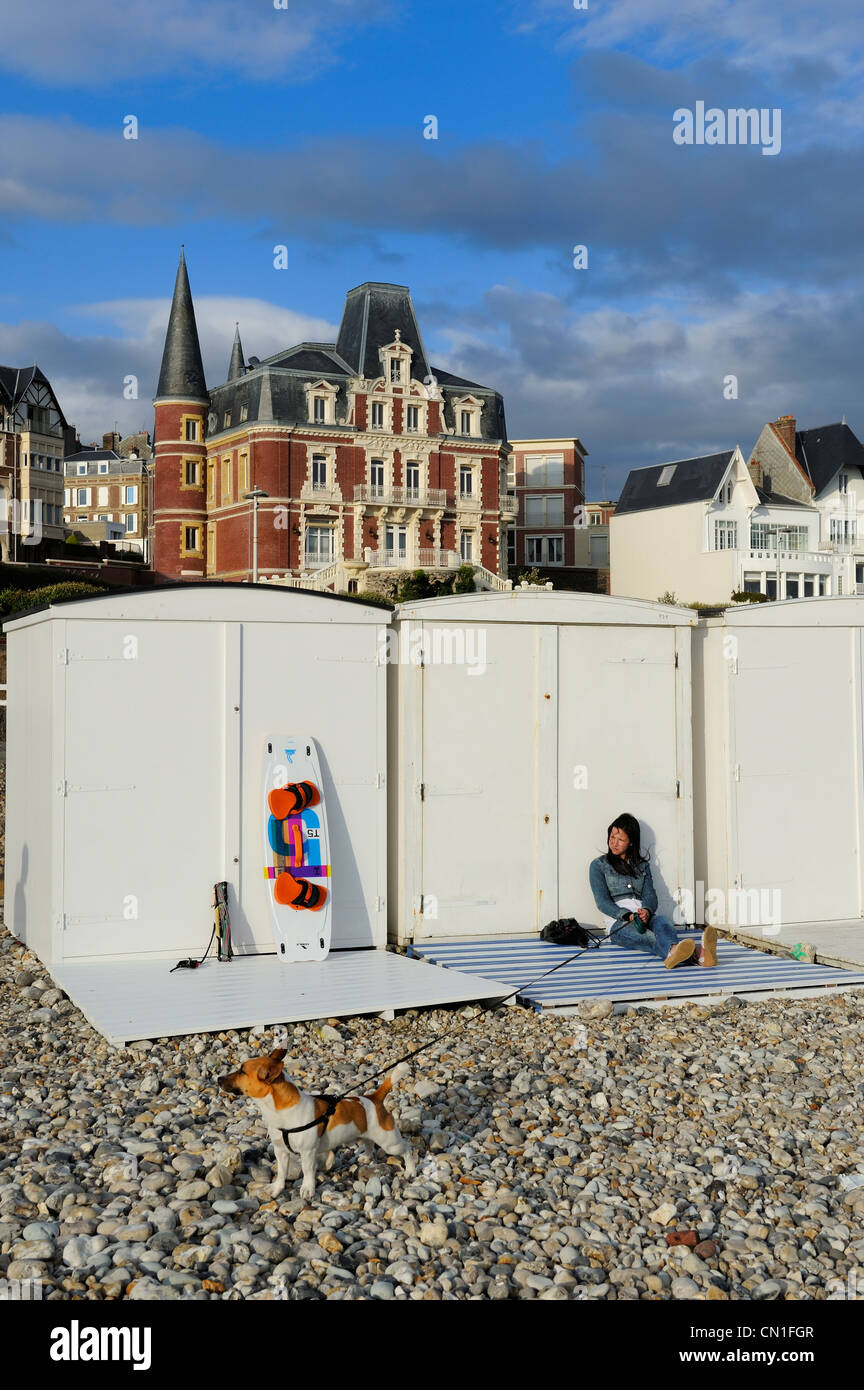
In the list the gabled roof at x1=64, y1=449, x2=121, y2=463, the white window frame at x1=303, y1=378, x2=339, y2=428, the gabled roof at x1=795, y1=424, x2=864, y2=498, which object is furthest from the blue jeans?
the gabled roof at x1=64, y1=449, x2=121, y2=463

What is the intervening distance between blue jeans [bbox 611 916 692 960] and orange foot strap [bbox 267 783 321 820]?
2.53 m

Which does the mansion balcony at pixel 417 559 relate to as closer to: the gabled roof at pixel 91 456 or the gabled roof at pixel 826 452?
the gabled roof at pixel 826 452

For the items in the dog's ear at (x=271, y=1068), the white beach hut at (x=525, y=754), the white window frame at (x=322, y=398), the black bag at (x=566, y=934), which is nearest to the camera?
the dog's ear at (x=271, y=1068)

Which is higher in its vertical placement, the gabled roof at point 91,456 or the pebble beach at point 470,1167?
the gabled roof at point 91,456

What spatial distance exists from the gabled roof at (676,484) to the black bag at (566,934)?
48.5m

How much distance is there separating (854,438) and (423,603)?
188 feet

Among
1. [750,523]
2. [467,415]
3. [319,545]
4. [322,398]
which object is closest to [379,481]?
[319,545]

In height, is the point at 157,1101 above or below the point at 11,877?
below

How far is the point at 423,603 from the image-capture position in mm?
9477

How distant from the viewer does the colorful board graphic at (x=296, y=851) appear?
344 inches

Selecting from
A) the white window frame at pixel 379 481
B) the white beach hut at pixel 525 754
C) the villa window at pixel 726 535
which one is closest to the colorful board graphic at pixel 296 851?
the white beach hut at pixel 525 754

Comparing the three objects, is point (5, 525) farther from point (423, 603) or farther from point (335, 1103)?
point (335, 1103)

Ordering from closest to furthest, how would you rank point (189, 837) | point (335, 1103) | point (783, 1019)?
1. point (335, 1103)
2. point (783, 1019)
3. point (189, 837)
